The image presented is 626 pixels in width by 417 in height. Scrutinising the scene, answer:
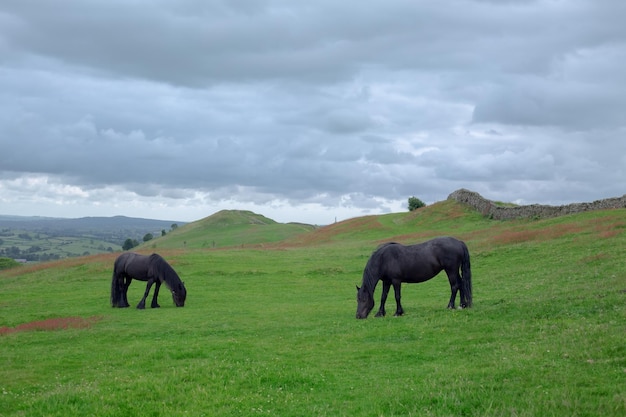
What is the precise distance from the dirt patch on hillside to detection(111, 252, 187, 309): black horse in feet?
13.0

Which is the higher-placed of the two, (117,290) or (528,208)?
(528,208)

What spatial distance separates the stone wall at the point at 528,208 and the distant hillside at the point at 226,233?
33.6m

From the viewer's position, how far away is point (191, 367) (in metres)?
12.5

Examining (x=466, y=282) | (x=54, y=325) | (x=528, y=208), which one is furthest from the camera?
(x=528, y=208)

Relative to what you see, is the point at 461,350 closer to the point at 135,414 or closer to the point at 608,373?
the point at 608,373

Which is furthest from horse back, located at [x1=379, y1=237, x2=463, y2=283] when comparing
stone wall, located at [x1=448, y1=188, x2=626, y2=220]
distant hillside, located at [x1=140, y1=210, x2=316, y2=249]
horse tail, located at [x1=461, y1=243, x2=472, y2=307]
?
distant hillside, located at [x1=140, y1=210, x2=316, y2=249]

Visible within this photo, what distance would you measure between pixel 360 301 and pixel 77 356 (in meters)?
9.18

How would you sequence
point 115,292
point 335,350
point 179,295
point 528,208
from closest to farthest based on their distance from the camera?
point 335,350
point 179,295
point 115,292
point 528,208

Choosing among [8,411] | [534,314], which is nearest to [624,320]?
[534,314]

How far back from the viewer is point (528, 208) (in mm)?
53531

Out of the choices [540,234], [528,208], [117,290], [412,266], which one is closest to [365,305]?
[412,266]

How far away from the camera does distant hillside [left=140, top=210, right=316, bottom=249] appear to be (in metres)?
96.8

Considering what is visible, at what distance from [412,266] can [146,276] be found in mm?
13497

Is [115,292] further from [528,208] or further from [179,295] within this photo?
[528,208]
